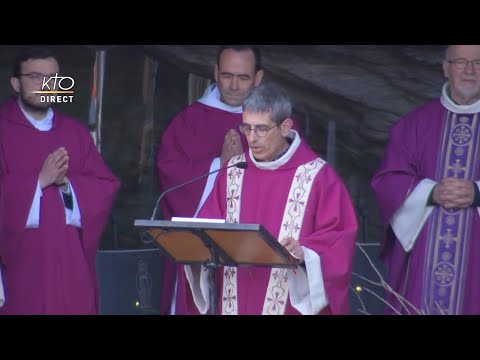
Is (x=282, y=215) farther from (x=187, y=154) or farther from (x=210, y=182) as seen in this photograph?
(x=187, y=154)

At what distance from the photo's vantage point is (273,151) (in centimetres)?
861

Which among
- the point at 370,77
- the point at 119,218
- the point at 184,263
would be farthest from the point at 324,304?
the point at 119,218

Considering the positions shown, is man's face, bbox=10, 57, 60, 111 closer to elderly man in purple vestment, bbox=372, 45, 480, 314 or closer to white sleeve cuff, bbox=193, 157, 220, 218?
white sleeve cuff, bbox=193, 157, 220, 218

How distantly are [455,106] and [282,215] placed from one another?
1526mm

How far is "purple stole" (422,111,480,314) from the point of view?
369 inches

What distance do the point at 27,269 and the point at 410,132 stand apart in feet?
8.23

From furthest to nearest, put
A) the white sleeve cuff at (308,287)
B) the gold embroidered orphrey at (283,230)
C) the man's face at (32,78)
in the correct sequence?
the man's face at (32,78) < the gold embroidered orphrey at (283,230) < the white sleeve cuff at (308,287)

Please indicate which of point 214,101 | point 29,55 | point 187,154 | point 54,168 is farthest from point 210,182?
point 29,55

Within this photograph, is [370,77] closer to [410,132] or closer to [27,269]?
[410,132]

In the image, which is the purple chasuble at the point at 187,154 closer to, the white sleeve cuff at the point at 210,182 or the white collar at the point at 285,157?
the white sleeve cuff at the point at 210,182

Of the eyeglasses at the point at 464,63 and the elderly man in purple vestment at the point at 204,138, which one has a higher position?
the eyeglasses at the point at 464,63

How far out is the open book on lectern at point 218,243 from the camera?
25.0ft

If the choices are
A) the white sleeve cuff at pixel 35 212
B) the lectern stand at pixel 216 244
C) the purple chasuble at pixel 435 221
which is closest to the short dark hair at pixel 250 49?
the purple chasuble at pixel 435 221

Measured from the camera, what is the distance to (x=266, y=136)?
845 centimetres
